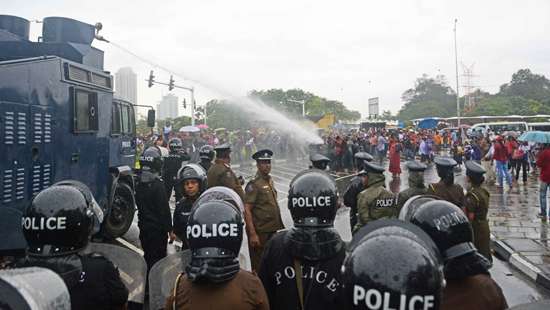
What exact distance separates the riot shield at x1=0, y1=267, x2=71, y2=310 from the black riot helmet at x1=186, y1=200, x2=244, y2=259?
0.81 meters

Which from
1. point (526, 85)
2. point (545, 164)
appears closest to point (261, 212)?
point (545, 164)

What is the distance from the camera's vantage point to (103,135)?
8539 mm

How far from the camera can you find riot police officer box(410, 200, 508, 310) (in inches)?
91.8

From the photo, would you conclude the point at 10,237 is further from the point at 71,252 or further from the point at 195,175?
the point at 71,252

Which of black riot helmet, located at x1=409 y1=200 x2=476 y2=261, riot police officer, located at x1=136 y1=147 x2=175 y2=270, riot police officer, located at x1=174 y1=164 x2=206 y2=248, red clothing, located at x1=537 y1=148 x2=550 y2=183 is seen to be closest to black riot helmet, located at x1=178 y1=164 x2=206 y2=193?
riot police officer, located at x1=174 y1=164 x2=206 y2=248

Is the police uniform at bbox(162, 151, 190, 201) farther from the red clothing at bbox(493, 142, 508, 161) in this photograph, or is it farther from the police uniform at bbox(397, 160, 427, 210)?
the red clothing at bbox(493, 142, 508, 161)

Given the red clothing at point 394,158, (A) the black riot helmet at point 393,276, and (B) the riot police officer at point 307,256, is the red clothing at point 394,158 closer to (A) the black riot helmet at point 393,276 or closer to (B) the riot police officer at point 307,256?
(B) the riot police officer at point 307,256

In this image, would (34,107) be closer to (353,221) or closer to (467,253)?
(353,221)

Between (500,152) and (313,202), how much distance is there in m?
14.4

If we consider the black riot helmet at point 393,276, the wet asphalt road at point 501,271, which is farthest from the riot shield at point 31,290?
the wet asphalt road at point 501,271

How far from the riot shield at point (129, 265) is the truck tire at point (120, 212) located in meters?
5.75

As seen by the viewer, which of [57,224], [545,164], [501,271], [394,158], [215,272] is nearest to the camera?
[215,272]

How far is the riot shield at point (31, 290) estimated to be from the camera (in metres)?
1.56

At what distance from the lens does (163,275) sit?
320 centimetres
